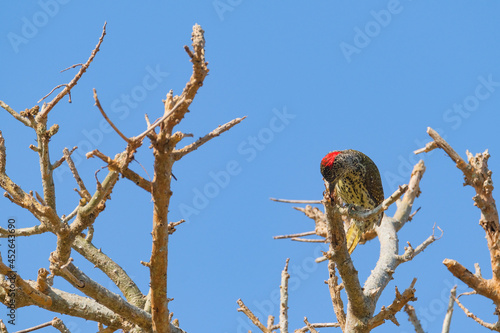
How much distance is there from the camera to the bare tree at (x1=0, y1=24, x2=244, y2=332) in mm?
2932

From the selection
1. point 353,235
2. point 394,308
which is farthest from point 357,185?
point 394,308

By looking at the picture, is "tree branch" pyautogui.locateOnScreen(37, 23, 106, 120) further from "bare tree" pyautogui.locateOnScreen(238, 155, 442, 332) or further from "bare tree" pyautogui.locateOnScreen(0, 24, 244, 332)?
"bare tree" pyautogui.locateOnScreen(238, 155, 442, 332)

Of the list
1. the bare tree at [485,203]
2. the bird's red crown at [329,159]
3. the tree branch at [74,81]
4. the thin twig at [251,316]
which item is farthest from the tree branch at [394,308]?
the tree branch at [74,81]

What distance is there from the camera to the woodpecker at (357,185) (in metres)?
6.68

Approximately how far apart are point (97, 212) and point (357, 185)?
428cm

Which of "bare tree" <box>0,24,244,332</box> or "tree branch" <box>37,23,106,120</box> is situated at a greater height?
"tree branch" <box>37,23,106,120</box>

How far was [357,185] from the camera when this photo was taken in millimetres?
7082

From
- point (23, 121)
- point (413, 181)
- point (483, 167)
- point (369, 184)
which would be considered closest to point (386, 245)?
point (369, 184)

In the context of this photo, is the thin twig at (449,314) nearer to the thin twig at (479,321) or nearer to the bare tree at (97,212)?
the thin twig at (479,321)

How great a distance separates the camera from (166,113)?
9.51ft

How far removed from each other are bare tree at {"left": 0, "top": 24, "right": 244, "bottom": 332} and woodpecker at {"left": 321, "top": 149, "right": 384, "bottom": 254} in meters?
3.13

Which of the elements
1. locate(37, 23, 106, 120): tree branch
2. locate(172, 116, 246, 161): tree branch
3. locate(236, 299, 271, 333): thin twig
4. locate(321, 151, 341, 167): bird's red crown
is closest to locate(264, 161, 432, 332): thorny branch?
locate(236, 299, 271, 333): thin twig

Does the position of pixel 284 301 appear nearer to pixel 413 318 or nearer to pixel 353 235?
pixel 413 318

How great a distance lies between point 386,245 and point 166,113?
4.37 meters
